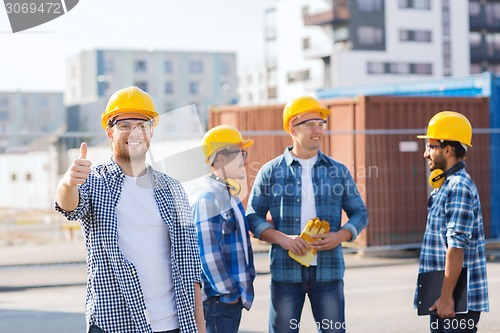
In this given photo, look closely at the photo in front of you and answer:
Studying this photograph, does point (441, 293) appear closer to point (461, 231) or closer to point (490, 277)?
point (461, 231)

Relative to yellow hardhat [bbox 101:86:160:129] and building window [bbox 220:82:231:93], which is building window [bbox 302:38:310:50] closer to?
building window [bbox 220:82:231:93]

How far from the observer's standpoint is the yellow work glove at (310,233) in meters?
5.59

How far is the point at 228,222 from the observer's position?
213 inches

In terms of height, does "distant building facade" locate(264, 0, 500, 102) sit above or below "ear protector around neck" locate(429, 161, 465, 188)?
above

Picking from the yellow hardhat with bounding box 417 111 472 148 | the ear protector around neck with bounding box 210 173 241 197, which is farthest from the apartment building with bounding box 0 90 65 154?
the yellow hardhat with bounding box 417 111 472 148

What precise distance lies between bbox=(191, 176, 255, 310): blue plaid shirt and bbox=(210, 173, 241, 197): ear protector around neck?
32 millimetres

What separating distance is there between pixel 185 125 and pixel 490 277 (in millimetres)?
8776

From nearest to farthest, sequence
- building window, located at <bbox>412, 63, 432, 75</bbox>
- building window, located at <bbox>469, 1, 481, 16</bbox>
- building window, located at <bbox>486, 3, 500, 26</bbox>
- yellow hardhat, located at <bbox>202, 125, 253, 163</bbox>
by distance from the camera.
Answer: yellow hardhat, located at <bbox>202, 125, 253, 163</bbox> < building window, located at <bbox>412, 63, 432, 75</bbox> < building window, located at <bbox>486, 3, 500, 26</bbox> < building window, located at <bbox>469, 1, 481, 16</bbox>

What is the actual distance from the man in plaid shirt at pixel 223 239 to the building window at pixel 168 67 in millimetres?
105055

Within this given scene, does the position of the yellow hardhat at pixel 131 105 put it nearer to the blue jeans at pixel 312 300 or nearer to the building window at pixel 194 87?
the blue jeans at pixel 312 300

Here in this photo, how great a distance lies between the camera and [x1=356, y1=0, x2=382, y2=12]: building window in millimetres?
75438

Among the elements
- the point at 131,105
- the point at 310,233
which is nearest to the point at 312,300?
the point at 310,233

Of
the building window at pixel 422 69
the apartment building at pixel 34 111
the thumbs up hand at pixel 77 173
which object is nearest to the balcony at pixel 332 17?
the building window at pixel 422 69

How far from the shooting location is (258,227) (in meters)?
5.77
